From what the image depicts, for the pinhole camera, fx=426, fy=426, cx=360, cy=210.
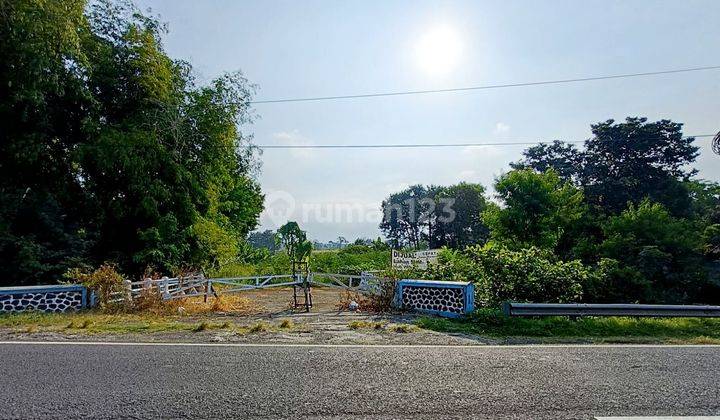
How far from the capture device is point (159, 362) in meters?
4.98

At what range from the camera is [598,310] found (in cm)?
867

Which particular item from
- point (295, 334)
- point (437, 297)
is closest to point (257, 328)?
point (295, 334)

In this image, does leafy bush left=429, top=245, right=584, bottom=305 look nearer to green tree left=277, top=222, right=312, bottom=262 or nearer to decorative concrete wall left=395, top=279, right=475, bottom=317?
decorative concrete wall left=395, top=279, right=475, bottom=317

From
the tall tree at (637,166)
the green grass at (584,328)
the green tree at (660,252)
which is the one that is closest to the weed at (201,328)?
the green grass at (584,328)

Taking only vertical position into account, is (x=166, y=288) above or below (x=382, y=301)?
above

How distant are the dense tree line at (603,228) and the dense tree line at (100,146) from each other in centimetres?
953

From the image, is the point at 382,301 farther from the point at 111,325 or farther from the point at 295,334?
the point at 111,325

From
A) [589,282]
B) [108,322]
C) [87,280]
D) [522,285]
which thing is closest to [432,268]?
[522,285]

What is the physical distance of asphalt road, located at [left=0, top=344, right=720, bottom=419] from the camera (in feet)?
11.7

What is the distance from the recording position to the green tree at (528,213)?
82.5 feet

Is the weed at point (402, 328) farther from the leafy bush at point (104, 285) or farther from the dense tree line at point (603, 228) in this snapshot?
the leafy bush at point (104, 285)

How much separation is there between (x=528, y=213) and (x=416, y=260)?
15687 mm

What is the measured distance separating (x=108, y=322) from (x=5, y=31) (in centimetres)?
910

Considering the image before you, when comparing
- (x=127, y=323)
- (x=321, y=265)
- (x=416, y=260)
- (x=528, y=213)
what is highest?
(x=528, y=213)
